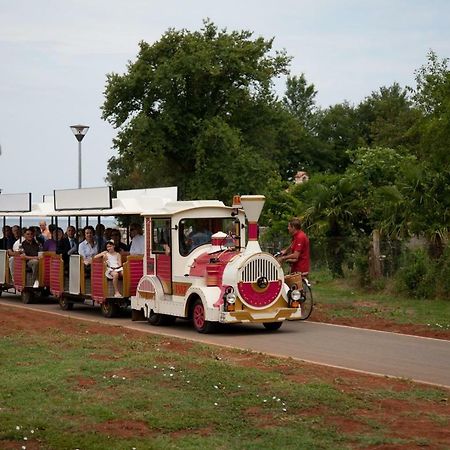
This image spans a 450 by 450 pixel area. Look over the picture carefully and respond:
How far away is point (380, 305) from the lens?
21.8 meters

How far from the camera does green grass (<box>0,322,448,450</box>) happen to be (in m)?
8.90

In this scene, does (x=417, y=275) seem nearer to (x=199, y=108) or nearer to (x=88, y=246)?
(x=88, y=246)

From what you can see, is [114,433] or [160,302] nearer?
[114,433]

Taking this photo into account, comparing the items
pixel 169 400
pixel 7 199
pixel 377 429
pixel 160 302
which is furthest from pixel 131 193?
pixel 377 429

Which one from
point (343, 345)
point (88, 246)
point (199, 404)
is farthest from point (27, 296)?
point (199, 404)

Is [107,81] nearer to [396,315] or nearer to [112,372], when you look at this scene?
[396,315]

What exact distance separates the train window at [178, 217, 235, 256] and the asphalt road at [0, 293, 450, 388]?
1.57m

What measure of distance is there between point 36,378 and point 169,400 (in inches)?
79.4

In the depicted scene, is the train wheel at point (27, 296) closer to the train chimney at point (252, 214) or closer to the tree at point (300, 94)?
the train chimney at point (252, 214)

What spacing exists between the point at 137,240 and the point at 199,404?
37.5 ft

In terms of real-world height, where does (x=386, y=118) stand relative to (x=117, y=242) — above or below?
above

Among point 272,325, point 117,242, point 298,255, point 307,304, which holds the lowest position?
point 272,325

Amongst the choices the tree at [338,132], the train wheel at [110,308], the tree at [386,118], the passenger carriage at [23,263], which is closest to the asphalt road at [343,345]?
the train wheel at [110,308]

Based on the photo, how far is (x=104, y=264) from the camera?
21.2 metres
